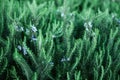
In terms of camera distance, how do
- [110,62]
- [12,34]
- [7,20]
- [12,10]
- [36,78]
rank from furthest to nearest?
[12,10], [7,20], [12,34], [110,62], [36,78]

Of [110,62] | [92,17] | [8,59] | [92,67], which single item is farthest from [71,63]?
[92,17]

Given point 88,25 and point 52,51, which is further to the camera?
point 88,25

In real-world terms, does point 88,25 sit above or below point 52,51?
above

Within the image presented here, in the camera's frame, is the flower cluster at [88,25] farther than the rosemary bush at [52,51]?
Yes

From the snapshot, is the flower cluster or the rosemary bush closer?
the rosemary bush

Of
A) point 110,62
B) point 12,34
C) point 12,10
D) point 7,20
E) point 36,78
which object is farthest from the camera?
point 12,10

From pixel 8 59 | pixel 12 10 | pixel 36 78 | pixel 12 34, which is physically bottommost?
pixel 36 78

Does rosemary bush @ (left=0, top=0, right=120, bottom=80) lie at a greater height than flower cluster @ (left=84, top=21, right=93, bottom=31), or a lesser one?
lesser

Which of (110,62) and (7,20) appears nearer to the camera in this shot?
(110,62)

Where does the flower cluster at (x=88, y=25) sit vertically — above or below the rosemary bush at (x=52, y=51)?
above

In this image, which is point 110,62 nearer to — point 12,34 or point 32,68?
point 32,68

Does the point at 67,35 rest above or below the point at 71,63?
above
